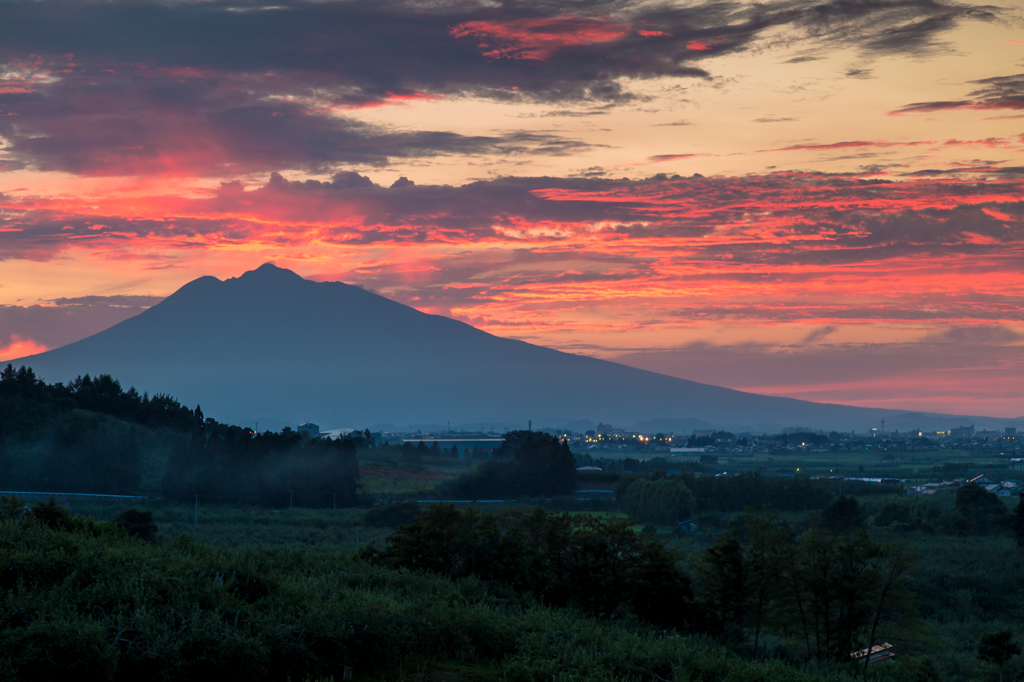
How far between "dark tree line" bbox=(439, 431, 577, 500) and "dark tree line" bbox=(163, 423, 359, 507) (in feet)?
37.5

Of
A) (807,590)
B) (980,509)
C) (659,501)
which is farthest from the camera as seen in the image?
(659,501)

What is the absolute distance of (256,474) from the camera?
72.9m

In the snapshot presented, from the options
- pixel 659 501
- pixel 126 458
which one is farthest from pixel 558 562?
pixel 126 458

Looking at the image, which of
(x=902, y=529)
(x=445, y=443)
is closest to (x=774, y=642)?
(x=902, y=529)

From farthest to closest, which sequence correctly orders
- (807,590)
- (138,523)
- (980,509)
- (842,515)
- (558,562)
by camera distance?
(980,509) < (842,515) < (138,523) < (807,590) < (558,562)

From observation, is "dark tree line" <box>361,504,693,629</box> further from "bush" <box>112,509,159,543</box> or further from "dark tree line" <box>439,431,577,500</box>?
"dark tree line" <box>439,431,577,500</box>

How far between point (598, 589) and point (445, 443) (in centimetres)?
13774

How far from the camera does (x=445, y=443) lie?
541 feet

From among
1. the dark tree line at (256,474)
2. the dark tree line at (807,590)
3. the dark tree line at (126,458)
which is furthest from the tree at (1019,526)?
the dark tree line at (126,458)

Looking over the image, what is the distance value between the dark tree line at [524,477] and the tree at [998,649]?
52.2 metres

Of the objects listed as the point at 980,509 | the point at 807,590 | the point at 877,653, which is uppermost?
the point at 807,590

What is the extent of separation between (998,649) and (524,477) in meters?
56.7

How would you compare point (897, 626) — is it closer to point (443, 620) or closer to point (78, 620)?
point (443, 620)

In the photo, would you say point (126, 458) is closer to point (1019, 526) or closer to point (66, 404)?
point (66, 404)
